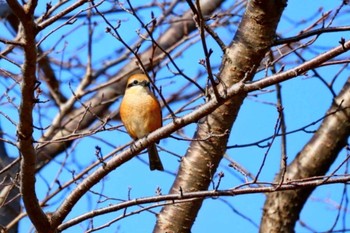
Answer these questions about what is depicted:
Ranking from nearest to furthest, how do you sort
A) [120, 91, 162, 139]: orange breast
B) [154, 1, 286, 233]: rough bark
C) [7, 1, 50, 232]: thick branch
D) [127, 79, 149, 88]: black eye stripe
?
[7, 1, 50, 232]: thick branch
[154, 1, 286, 233]: rough bark
[120, 91, 162, 139]: orange breast
[127, 79, 149, 88]: black eye stripe

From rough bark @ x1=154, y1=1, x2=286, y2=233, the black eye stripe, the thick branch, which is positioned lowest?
the thick branch

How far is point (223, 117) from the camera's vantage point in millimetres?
3348

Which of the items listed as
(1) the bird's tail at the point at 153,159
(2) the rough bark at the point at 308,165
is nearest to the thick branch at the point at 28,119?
(1) the bird's tail at the point at 153,159

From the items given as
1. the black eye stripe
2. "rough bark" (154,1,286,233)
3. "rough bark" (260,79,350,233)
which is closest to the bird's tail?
the black eye stripe

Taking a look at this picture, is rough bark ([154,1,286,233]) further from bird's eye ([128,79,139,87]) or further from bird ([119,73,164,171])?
bird's eye ([128,79,139,87])

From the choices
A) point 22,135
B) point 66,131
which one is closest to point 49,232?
point 22,135

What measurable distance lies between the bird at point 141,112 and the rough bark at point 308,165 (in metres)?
0.74

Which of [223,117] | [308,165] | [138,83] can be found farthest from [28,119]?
[308,165]

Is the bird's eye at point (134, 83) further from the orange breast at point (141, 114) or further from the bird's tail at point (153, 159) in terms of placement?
the bird's tail at point (153, 159)

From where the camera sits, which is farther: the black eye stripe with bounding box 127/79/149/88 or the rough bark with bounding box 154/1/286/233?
the black eye stripe with bounding box 127/79/149/88

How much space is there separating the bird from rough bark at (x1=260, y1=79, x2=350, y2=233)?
2.43ft

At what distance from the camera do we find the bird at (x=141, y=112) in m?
3.91

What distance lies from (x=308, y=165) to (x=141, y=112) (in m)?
1.05

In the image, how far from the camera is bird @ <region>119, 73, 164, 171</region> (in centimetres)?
391
